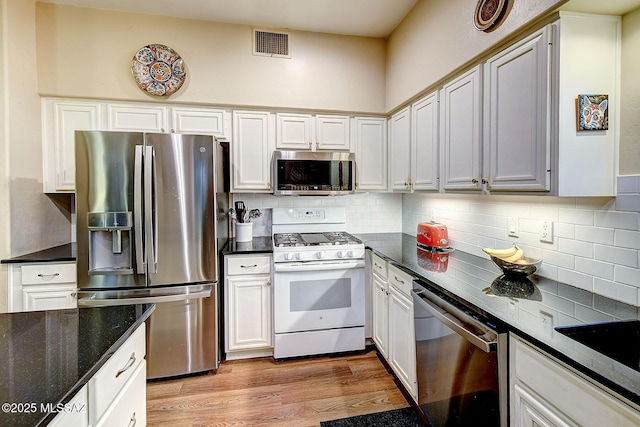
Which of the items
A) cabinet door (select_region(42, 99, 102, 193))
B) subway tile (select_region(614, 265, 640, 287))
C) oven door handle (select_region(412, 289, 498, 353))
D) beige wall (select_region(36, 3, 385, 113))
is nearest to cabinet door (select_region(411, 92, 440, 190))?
beige wall (select_region(36, 3, 385, 113))

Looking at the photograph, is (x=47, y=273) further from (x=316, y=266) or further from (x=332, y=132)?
(x=332, y=132)

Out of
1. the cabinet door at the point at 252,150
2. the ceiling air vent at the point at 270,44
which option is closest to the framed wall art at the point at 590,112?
the cabinet door at the point at 252,150

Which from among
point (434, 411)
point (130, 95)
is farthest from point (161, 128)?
point (434, 411)

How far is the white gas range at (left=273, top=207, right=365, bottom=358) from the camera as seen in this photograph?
249cm

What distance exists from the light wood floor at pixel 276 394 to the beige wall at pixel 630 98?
6.08ft

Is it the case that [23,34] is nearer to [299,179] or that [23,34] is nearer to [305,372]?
[299,179]

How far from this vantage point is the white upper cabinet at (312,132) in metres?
2.86

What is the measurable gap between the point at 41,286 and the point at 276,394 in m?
1.89

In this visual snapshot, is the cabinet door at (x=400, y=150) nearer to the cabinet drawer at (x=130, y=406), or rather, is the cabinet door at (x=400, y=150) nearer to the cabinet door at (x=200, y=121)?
the cabinet door at (x=200, y=121)

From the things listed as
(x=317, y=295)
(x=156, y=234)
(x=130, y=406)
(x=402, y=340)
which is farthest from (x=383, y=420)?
(x=156, y=234)

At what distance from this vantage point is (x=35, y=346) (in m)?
0.93

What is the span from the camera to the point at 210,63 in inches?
106

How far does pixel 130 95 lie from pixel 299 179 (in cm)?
160

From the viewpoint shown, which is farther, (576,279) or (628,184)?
→ (576,279)
